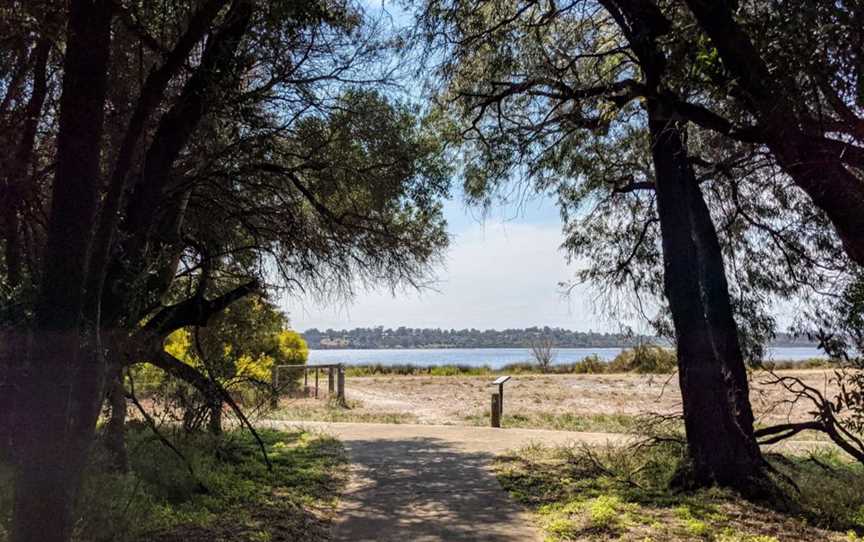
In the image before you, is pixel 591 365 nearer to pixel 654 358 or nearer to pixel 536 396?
pixel 536 396

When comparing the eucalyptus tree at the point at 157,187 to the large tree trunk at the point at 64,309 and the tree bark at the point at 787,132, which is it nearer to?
the large tree trunk at the point at 64,309

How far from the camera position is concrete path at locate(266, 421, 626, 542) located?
228 inches

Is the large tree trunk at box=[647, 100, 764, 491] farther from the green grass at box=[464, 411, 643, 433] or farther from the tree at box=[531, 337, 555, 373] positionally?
the tree at box=[531, 337, 555, 373]

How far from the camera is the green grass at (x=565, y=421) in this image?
44.7 feet

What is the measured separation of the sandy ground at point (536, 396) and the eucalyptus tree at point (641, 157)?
5657 mm

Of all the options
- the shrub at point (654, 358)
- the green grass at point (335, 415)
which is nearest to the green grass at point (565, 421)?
the shrub at point (654, 358)

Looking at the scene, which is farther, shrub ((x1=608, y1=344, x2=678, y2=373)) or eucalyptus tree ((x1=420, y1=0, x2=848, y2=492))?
shrub ((x1=608, y1=344, x2=678, y2=373))

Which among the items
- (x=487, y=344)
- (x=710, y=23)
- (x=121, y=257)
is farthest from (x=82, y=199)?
(x=487, y=344)

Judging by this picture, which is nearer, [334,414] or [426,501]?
[426,501]

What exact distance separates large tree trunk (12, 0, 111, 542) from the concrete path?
8.33ft

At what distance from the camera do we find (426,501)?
7.00 m

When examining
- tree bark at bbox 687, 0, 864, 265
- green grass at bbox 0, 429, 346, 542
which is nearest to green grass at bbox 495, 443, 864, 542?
green grass at bbox 0, 429, 346, 542

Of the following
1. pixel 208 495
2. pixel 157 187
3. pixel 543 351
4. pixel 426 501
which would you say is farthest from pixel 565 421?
pixel 543 351

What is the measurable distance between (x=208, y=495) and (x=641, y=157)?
789 centimetres
